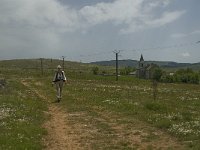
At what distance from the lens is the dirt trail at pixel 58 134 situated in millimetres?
16886

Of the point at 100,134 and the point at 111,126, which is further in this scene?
the point at 111,126

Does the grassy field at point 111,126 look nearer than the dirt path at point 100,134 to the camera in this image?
No

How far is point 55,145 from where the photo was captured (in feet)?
55.9

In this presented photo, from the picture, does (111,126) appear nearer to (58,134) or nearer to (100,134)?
(100,134)

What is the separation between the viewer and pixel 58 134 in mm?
19531

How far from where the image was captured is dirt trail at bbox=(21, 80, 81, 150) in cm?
1689

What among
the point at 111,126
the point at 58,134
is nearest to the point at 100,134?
the point at 58,134

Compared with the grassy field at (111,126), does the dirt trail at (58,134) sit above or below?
below

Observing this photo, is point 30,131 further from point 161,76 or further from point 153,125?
point 161,76

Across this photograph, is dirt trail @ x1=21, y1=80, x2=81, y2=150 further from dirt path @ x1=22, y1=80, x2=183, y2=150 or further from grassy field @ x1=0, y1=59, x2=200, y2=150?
grassy field @ x1=0, y1=59, x2=200, y2=150

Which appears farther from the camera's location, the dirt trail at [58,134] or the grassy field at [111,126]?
the grassy field at [111,126]

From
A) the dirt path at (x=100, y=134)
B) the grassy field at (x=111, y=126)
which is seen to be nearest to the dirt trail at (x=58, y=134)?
the dirt path at (x=100, y=134)

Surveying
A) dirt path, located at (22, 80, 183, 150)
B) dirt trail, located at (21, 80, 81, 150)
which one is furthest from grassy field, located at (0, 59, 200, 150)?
dirt trail, located at (21, 80, 81, 150)

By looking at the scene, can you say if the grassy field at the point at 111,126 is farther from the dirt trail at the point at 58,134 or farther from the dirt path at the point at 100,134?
the dirt trail at the point at 58,134
